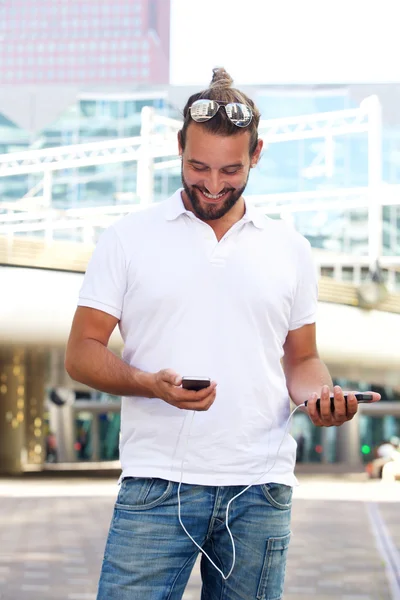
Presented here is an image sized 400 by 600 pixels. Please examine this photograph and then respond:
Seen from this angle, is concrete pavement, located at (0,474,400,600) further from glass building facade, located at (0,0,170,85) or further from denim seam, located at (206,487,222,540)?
glass building facade, located at (0,0,170,85)

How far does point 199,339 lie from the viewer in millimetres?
3031

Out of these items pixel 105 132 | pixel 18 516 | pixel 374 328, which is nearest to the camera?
pixel 18 516

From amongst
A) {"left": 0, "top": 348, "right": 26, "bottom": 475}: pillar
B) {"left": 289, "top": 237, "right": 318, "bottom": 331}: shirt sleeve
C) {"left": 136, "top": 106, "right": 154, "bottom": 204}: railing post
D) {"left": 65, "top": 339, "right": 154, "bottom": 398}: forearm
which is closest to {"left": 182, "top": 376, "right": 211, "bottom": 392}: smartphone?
{"left": 65, "top": 339, "right": 154, "bottom": 398}: forearm

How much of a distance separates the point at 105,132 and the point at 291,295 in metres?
66.0

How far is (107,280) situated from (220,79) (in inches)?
25.0

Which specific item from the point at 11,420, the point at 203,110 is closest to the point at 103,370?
the point at 203,110

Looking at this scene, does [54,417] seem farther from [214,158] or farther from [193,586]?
[214,158]

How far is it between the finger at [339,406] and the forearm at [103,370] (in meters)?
0.43

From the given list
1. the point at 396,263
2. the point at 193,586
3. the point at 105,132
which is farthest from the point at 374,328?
the point at 105,132

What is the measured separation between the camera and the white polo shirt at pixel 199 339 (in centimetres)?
302

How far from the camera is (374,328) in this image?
25.9 metres

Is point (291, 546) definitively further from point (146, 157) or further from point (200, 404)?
point (146, 157)

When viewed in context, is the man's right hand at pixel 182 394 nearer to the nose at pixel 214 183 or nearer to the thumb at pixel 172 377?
the thumb at pixel 172 377

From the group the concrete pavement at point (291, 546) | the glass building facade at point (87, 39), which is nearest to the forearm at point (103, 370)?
the concrete pavement at point (291, 546)
